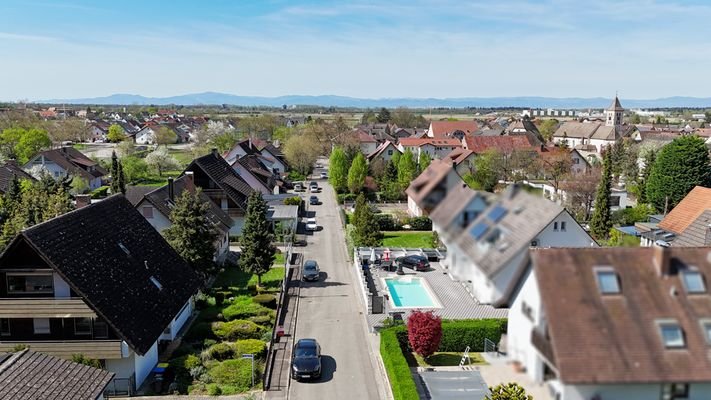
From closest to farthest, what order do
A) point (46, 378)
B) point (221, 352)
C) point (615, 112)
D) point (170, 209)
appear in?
point (46, 378) → point (221, 352) → point (170, 209) → point (615, 112)

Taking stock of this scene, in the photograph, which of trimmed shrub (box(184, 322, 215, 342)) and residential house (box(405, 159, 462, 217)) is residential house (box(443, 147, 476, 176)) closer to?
residential house (box(405, 159, 462, 217))

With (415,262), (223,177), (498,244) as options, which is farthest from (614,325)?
(223,177)

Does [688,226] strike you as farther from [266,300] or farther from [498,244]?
[498,244]

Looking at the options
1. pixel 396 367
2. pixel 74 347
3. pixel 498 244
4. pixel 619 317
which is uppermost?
pixel 498 244

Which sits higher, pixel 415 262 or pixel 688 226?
pixel 688 226

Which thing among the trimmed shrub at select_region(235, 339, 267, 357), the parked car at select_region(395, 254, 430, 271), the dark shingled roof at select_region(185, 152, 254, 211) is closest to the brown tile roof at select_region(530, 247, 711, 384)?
the trimmed shrub at select_region(235, 339, 267, 357)

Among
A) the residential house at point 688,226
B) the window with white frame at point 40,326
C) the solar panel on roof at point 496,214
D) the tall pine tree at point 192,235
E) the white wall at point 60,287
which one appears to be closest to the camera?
the solar panel on roof at point 496,214

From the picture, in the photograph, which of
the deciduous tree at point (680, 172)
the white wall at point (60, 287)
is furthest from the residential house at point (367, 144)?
the white wall at point (60, 287)

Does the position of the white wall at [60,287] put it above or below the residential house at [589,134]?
below

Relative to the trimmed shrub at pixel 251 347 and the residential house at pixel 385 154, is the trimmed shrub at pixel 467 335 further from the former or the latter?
the residential house at pixel 385 154
